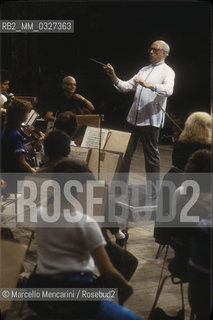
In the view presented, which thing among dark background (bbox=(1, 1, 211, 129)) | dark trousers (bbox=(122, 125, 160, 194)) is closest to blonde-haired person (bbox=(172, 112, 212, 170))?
dark trousers (bbox=(122, 125, 160, 194))

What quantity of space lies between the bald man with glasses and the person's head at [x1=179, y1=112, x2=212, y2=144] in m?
1.08

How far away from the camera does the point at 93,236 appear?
8.07ft

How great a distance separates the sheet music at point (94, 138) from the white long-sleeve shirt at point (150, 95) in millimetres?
1544

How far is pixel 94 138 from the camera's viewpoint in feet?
11.6

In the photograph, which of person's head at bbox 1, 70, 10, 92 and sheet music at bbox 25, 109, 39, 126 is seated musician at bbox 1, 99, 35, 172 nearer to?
person's head at bbox 1, 70, 10, 92

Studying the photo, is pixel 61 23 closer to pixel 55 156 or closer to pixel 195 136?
pixel 55 156

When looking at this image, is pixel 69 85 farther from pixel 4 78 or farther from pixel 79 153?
pixel 79 153

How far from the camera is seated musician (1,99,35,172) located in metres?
4.07

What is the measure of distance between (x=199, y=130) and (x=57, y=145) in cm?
120

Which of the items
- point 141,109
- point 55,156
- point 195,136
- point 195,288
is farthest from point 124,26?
point 195,288

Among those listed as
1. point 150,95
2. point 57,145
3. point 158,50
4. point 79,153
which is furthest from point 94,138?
point 158,50

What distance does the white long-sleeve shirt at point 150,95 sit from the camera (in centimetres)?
509

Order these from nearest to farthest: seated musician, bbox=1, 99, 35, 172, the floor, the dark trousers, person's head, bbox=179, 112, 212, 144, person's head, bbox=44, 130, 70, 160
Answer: person's head, bbox=44, 130, 70, 160, the floor, person's head, bbox=179, 112, 212, 144, seated musician, bbox=1, 99, 35, 172, the dark trousers

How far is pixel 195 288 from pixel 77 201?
2.74 feet
